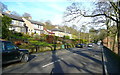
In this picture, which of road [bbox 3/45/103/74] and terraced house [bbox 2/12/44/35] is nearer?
road [bbox 3/45/103/74]

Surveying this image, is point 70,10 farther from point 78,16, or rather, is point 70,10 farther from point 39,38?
point 39,38

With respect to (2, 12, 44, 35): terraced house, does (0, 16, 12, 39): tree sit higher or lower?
lower

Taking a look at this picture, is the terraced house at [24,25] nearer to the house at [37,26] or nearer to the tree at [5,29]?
the house at [37,26]

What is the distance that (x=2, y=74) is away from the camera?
23.0 ft

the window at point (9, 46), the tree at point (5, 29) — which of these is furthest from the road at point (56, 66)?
the tree at point (5, 29)

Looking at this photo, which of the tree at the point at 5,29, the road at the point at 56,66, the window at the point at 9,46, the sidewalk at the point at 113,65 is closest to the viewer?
the sidewalk at the point at 113,65

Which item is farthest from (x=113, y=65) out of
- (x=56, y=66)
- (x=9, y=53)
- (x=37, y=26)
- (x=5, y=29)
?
(x=37, y=26)

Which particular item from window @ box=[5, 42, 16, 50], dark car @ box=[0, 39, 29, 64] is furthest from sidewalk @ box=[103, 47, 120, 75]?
window @ box=[5, 42, 16, 50]

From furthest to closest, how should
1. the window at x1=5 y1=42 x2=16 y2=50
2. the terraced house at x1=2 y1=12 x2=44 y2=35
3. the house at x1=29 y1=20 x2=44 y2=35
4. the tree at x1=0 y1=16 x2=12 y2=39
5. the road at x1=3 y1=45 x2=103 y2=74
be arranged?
the house at x1=29 y1=20 x2=44 y2=35 < the terraced house at x1=2 y1=12 x2=44 y2=35 < the tree at x1=0 y1=16 x2=12 y2=39 < the window at x1=5 y1=42 x2=16 y2=50 < the road at x1=3 y1=45 x2=103 y2=74

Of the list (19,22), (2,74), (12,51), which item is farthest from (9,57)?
(19,22)

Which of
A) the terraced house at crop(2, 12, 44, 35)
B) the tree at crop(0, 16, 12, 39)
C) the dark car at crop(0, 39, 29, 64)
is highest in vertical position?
the terraced house at crop(2, 12, 44, 35)

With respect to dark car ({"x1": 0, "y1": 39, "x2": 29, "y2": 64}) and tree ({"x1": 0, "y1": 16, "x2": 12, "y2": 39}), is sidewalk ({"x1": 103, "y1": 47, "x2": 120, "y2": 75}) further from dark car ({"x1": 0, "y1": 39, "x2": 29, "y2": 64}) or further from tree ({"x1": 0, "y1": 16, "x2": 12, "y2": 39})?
tree ({"x1": 0, "y1": 16, "x2": 12, "y2": 39})

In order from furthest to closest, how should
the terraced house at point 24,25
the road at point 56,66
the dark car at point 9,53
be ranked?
the terraced house at point 24,25, the dark car at point 9,53, the road at point 56,66

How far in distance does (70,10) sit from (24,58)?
11.4 meters
